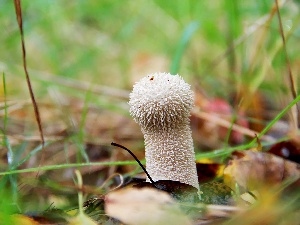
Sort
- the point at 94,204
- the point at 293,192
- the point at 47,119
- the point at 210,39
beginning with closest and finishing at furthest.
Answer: the point at 293,192
the point at 94,204
the point at 47,119
the point at 210,39

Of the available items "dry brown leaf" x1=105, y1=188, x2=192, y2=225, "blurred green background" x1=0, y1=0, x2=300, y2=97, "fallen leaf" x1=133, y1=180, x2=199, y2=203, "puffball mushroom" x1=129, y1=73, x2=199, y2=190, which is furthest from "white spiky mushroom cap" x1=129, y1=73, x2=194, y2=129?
"blurred green background" x1=0, y1=0, x2=300, y2=97

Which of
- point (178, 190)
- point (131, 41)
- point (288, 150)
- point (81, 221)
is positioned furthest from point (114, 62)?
point (81, 221)

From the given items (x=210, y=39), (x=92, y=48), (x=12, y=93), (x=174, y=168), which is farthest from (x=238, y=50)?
(x=174, y=168)

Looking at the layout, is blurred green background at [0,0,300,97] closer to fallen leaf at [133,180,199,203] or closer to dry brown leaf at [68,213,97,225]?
fallen leaf at [133,180,199,203]

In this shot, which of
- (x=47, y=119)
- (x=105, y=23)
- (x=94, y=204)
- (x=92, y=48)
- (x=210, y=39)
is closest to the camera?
(x=94, y=204)

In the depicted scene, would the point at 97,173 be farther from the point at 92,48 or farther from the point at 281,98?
the point at 92,48

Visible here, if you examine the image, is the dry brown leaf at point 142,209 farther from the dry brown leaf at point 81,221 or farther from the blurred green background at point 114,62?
the blurred green background at point 114,62

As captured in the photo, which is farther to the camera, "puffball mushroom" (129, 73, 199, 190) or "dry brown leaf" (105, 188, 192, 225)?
"puffball mushroom" (129, 73, 199, 190)

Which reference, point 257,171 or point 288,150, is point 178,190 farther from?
point 288,150
